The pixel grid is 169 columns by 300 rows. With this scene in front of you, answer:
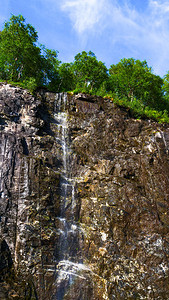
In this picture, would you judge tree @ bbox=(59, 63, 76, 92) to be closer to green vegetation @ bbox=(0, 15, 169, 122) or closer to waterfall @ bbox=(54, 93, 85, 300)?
green vegetation @ bbox=(0, 15, 169, 122)

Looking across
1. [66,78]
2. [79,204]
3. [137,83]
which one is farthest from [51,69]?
[79,204]

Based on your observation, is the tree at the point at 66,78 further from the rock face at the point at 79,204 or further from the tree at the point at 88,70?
the rock face at the point at 79,204

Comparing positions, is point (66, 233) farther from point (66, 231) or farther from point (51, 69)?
point (51, 69)

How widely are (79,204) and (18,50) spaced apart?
18912mm

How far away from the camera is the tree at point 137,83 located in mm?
30466

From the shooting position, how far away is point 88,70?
98.9ft

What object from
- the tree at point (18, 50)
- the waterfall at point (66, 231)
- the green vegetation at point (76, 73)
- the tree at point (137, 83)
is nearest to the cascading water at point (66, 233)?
the waterfall at point (66, 231)

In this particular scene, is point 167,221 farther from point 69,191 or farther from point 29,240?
point 29,240

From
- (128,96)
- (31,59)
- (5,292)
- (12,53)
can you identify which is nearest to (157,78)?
(128,96)

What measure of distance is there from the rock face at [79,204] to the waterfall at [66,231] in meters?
0.05

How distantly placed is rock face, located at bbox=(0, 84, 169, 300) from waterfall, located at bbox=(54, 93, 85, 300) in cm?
5

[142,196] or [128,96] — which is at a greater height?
[128,96]

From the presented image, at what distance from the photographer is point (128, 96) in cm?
3103

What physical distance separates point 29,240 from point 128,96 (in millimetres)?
23597
